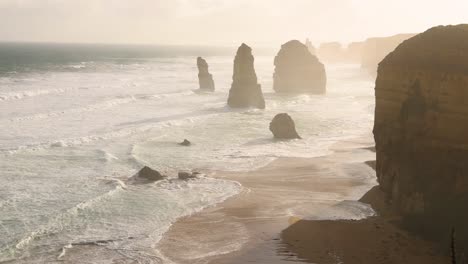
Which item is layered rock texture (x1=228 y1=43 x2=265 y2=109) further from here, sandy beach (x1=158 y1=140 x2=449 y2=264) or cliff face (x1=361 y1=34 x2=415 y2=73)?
cliff face (x1=361 y1=34 x2=415 y2=73)

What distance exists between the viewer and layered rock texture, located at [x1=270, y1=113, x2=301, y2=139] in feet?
158

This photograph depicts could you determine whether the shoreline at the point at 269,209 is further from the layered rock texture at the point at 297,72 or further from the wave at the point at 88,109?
the layered rock texture at the point at 297,72

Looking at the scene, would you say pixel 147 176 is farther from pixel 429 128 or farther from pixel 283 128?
pixel 429 128

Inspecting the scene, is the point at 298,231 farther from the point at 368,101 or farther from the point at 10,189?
the point at 368,101

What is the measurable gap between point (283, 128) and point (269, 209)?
20.6 metres

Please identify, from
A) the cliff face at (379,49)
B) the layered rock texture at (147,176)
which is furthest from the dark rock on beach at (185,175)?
the cliff face at (379,49)

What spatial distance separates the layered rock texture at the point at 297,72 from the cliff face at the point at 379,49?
165 ft

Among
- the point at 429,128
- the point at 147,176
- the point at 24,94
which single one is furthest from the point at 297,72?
the point at 429,128

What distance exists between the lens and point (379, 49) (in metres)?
146

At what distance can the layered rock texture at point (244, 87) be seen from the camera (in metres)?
71.8

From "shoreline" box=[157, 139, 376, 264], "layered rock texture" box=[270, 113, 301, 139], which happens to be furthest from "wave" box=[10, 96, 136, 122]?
"shoreline" box=[157, 139, 376, 264]

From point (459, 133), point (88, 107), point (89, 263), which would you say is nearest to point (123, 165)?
point (89, 263)

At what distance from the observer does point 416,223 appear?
23641 millimetres

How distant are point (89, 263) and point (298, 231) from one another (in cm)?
962
